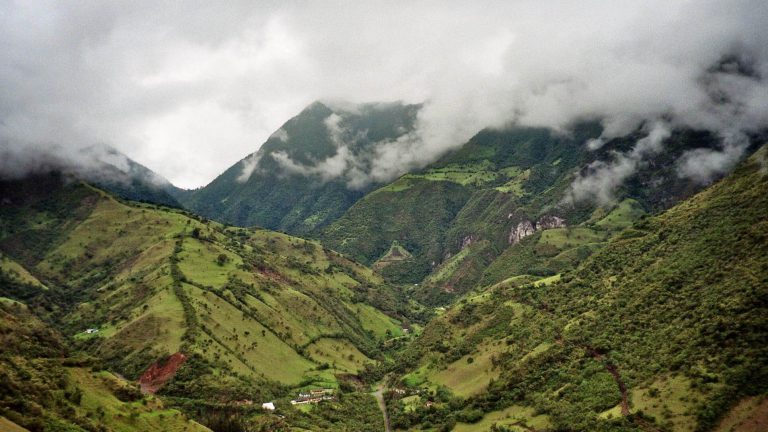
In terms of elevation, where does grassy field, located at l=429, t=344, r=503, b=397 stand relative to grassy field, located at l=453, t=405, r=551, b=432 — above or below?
above

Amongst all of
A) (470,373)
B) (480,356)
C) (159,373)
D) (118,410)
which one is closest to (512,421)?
(470,373)

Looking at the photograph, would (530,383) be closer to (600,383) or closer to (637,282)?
(600,383)

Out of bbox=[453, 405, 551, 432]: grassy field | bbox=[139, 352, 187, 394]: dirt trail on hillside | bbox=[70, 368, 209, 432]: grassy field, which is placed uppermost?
bbox=[139, 352, 187, 394]: dirt trail on hillside

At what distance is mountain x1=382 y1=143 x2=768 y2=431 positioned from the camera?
97312 mm

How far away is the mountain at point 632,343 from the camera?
97312 millimetres

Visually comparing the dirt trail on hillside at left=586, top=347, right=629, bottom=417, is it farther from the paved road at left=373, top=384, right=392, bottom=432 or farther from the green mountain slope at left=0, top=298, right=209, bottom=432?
the green mountain slope at left=0, top=298, right=209, bottom=432

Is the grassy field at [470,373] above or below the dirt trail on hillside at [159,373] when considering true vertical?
below

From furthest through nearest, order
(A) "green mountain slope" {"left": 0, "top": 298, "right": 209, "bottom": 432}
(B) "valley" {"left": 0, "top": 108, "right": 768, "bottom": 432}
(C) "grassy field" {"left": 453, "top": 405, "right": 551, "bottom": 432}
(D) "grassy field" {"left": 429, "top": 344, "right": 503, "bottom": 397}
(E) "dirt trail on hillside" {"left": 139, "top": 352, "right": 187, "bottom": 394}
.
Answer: (E) "dirt trail on hillside" {"left": 139, "top": 352, "right": 187, "bottom": 394}
(D) "grassy field" {"left": 429, "top": 344, "right": 503, "bottom": 397}
(C) "grassy field" {"left": 453, "top": 405, "right": 551, "bottom": 432}
(B) "valley" {"left": 0, "top": 108, "right": 768, "bottom": 432}
(A) "green mountain slope" {"left": 0, "top": 298, "right": 209, "bottom": 432}

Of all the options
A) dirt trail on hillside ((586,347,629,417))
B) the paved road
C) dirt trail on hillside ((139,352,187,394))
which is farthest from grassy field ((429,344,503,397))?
dirt trail on hillside ((139,352,187,394))

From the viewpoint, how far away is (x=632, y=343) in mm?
120688

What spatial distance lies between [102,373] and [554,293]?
405 ft

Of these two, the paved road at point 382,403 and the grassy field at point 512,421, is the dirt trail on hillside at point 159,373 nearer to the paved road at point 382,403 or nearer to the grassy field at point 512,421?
the paved road at point 382,403

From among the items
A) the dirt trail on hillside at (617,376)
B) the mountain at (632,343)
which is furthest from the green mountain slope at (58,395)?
the dirt trail on hillside at (617,376)

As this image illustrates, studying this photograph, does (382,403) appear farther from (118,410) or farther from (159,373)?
(118,410)
